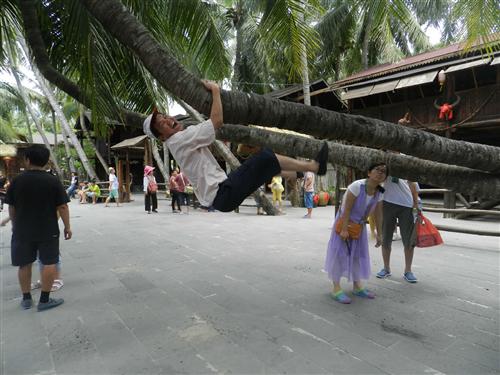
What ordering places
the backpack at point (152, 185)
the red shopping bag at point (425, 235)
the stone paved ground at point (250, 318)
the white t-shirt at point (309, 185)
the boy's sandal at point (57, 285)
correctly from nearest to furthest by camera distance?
1. the stone paved ground at point (250, 318)
2. the boy's sandal at point (57, 285)
3. the red shopping bag at point (425, 235)
4. the white t-shirt at point (309, 185)
5. the backpack at point (152, 185)

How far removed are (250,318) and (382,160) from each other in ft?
6.69

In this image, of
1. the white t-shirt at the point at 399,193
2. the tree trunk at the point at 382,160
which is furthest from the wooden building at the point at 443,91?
Result: the tree trunk at the point at 382,160

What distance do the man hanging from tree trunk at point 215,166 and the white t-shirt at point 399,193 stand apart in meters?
2.19

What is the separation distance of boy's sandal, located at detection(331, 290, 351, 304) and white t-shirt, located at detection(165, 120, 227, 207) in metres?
1.99

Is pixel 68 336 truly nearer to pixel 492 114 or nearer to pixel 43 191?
pixel 43 191

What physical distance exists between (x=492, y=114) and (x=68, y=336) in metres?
13.6

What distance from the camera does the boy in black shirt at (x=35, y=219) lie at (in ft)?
11.7

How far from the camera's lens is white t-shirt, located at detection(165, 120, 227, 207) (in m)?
2.70

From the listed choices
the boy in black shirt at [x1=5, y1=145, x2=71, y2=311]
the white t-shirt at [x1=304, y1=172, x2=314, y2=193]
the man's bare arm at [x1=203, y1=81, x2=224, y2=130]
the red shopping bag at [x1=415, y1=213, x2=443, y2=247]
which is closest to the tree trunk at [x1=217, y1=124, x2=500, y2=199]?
the man's bare arm at [x1=203, y1=81, x2=224, y2=130]

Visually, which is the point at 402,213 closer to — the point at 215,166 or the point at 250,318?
the point at 250,318

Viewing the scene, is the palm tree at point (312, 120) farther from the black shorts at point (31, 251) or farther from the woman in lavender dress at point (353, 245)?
the black shorts at point (31, 251)

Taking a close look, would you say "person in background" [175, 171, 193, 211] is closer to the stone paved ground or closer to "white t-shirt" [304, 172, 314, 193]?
"white t-shirt" [304, 172, 314, 193]

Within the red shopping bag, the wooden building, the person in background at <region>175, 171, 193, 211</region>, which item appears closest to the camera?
the red shopping bag

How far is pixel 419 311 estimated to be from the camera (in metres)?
3.49
